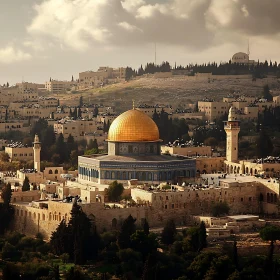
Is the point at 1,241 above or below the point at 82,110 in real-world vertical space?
below

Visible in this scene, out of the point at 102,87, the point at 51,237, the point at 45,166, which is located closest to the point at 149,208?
the point at 51,237

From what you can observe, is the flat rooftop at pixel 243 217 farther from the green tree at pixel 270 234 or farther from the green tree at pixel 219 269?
the green tree at pixel 219 269

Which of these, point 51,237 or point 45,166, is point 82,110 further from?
point 51,237

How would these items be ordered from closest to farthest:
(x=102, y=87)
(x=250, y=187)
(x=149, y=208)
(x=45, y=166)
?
(x=149, y=208) → (x=250, y=187) → (x=45, y=166) → (x=102, y=87)

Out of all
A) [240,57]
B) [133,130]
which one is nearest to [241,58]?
[240,57]

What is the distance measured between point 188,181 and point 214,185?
1.89 m

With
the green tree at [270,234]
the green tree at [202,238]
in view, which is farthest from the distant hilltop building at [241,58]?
the green tree at [202,238]

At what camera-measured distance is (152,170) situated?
47.2 metres

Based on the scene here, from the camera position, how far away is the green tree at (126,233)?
37.7m

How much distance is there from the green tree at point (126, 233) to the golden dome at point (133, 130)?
1081cm

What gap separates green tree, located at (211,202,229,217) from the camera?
43.1 m

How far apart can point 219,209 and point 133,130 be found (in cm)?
766

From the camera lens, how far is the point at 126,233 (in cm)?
3797

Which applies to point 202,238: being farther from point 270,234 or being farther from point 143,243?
point 270,234
